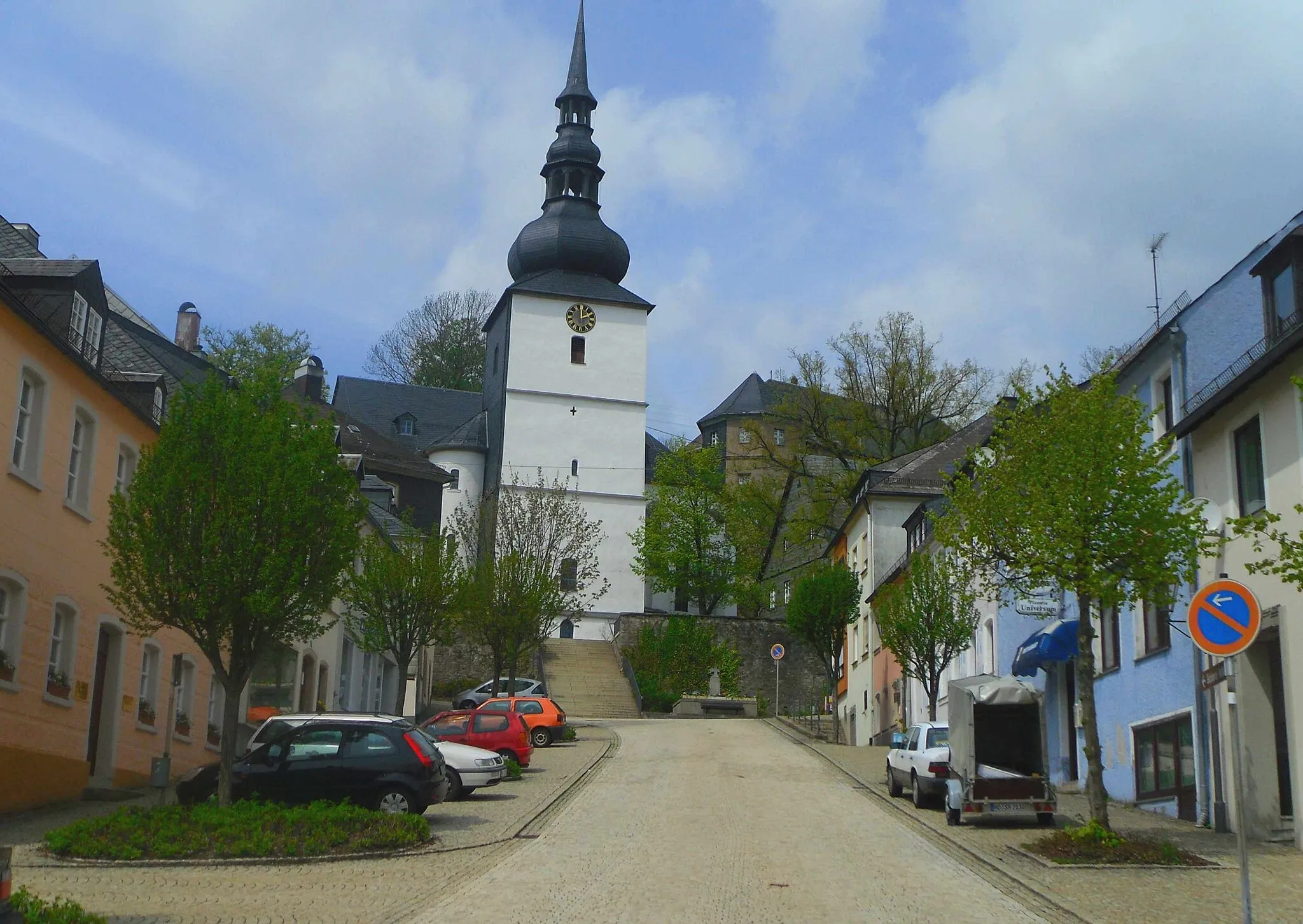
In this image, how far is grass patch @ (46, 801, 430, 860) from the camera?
1484cm

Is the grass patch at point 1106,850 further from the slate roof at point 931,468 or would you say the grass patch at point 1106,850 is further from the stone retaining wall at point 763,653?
the stone retaining wall at point 763,653

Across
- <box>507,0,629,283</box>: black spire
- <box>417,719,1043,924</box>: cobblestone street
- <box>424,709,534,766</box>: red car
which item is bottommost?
<box>417,719,1043,924</box>: cobblestone street

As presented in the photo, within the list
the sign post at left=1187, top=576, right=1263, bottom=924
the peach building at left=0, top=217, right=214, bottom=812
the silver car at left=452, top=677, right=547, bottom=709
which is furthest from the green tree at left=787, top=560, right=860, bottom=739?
the sign post at left=1187, top=576, right=1263, bottom=924

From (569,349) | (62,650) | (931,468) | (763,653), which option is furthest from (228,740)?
(569,349)

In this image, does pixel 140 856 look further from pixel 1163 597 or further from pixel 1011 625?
pixel 1011 625

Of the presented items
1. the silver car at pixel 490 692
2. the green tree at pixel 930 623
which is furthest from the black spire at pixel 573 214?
the green tree at pixel 930 623

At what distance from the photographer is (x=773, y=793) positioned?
24.9 metres

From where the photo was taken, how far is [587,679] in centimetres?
5691

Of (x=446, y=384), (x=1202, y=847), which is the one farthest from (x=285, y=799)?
(x=446, y=384)

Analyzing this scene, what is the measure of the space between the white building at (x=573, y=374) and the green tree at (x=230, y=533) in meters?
50.7

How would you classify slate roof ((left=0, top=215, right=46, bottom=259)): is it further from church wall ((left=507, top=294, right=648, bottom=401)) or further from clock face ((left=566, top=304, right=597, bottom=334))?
clock face ((left=566, top=304, right=597, bottom=334))

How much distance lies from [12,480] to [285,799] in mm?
5412

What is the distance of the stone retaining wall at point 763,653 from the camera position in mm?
61031

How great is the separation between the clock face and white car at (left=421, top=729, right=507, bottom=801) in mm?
49748
